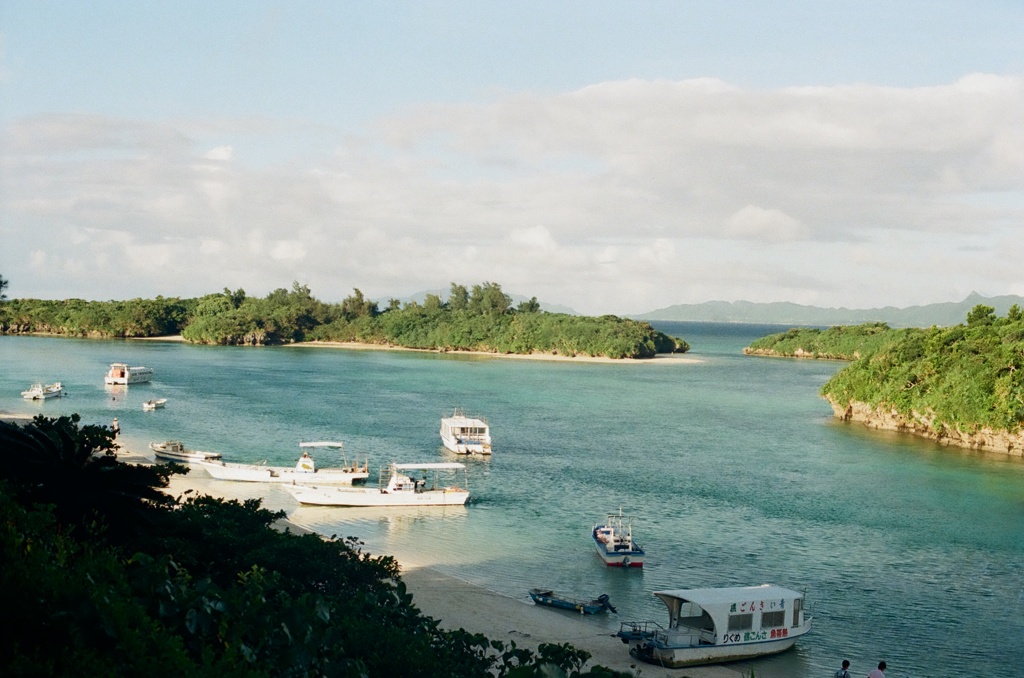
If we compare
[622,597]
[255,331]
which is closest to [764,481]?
[622,597]

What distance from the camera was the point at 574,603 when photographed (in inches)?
1022

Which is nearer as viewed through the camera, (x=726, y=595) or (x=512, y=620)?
(x=726, y=595)

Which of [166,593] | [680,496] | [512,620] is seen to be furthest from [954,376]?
[166,593]

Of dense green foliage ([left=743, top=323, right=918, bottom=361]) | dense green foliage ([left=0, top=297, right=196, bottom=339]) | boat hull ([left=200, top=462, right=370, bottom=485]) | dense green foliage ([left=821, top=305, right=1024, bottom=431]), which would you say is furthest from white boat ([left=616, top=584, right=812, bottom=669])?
dense green foliage ([left=0, top=297, right=196, bottom=339])

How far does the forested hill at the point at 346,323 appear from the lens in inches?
6029

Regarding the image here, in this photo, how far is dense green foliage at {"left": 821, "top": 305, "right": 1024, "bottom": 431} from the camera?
187 feet

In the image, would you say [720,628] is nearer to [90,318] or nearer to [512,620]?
[512,620]

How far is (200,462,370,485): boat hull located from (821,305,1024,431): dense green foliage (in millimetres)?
40524

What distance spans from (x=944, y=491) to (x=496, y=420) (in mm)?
31791

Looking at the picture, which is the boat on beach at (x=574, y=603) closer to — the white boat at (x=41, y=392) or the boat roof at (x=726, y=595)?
the boat roof at (x=726, y=595)

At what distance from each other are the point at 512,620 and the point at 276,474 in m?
Result: 21.6

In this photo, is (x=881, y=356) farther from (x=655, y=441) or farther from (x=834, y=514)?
(x=834, y=514)

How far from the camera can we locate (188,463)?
4481cm

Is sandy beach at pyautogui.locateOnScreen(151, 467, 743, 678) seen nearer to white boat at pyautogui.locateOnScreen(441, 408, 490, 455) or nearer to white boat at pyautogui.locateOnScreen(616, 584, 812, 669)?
white boat at pyautogui.locateOnScreen(616, 584, 812, 669)
